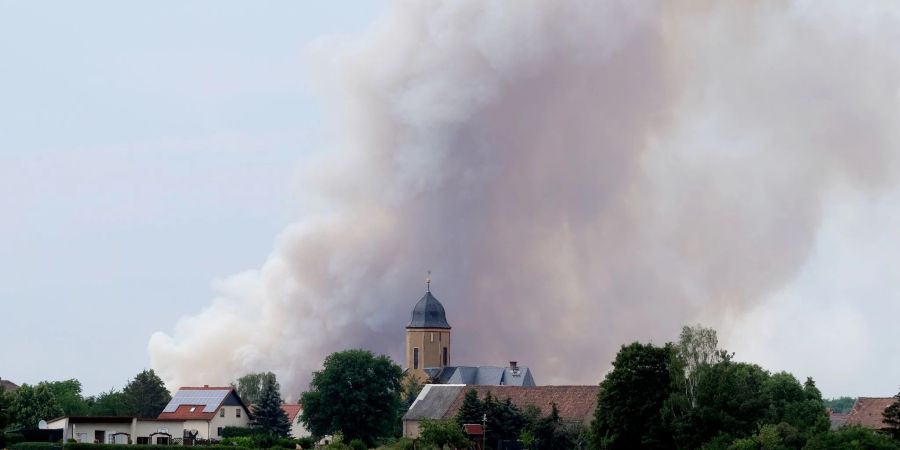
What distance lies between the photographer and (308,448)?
8819cm

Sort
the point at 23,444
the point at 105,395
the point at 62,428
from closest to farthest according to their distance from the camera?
1. the point at 23,444
2. the point at 62,428
3. the point at 105,395

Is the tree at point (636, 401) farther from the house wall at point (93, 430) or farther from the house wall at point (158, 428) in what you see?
the house wall at point (158, 428)

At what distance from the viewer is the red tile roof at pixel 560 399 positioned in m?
94.7

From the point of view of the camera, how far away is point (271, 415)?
105750 millimetres

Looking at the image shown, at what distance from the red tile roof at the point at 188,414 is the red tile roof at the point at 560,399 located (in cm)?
1617

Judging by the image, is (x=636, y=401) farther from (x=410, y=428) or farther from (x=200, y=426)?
(x=200, y=426)

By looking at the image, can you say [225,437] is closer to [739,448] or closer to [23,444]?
[23,444]

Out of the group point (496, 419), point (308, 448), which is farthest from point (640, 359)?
point (308, 448)

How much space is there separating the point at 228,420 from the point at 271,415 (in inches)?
207

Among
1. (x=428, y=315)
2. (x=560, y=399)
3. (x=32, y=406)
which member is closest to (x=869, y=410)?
(x=560, y=399)

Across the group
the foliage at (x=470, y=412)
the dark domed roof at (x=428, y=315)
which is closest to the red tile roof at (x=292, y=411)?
the foliage at (x=470, y=412)

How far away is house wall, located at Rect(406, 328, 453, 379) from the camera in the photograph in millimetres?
169000

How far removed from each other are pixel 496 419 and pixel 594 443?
14199 millimetres

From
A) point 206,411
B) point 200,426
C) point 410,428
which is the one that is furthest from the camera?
point 410,428
